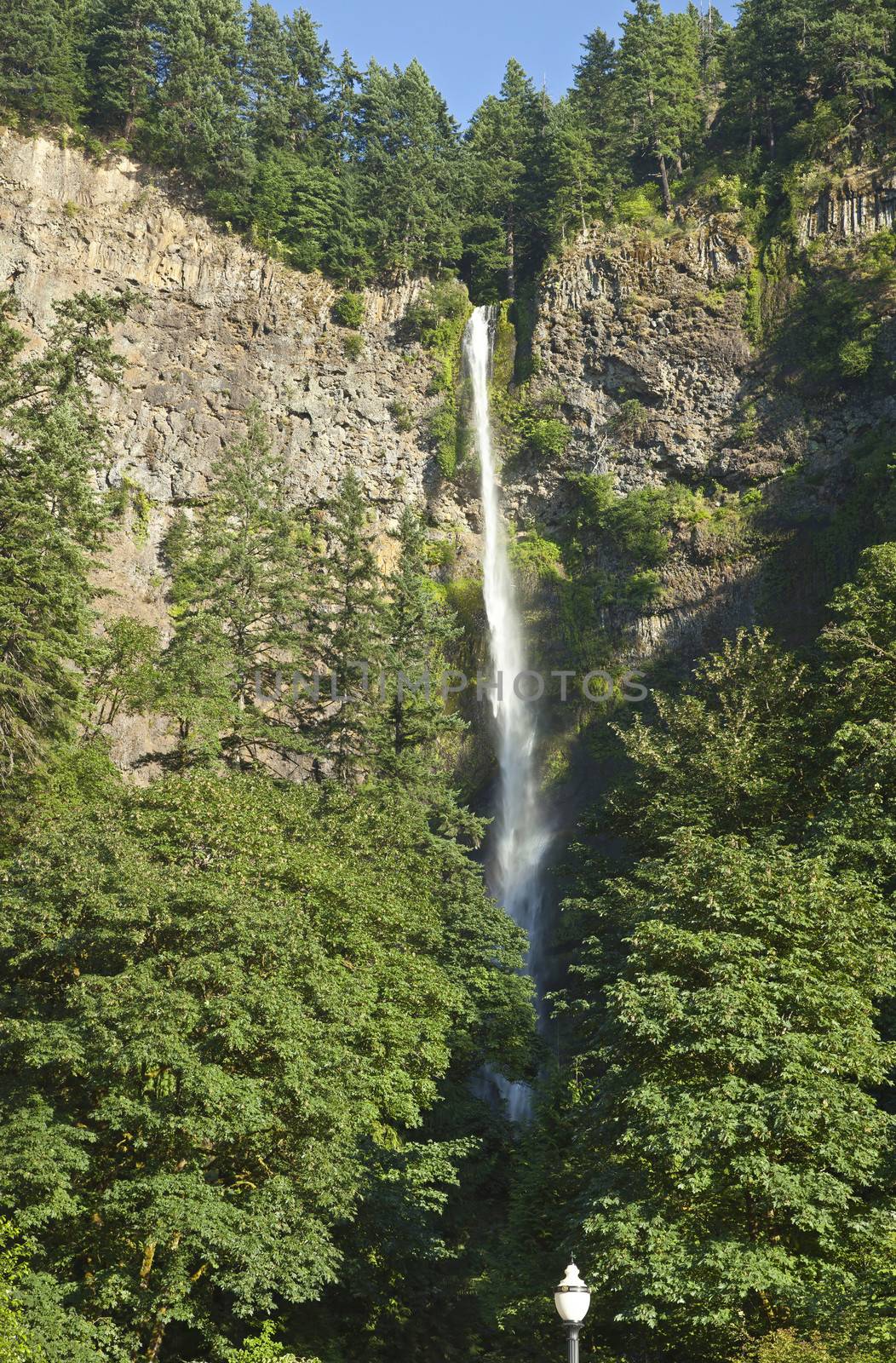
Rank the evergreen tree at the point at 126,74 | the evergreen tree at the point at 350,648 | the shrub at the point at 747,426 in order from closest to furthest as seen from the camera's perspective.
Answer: the evergreen tree at the point at 350,648 → the shrub at the point at 747,426 → the evergreen tree at the point at 126,74

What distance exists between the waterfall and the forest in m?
1.51

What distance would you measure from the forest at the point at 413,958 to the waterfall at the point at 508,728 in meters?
1.51

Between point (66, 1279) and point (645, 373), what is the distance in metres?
39.0

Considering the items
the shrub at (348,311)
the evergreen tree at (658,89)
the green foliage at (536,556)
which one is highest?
the evergreen tree at (658,89)

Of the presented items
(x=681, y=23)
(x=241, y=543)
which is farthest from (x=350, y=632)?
(x=681, y=23)

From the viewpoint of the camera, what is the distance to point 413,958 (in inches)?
890

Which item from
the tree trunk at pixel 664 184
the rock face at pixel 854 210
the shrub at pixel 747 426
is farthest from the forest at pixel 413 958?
the tree trunk at pixel 664 184

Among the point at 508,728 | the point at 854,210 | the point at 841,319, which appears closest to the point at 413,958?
the point at 508,728

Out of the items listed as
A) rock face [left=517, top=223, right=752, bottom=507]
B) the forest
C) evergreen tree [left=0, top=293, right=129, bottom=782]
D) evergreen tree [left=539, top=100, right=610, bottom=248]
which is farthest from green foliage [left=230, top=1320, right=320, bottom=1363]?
evergreen tree [left=539, top=100, right=610, bottom=248]

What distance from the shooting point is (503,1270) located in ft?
62.7

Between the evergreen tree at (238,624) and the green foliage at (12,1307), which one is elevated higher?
the evergreen tree at (238,624)

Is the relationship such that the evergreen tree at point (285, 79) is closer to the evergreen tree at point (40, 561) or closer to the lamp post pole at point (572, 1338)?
the evergreen tree at point (40, 561)

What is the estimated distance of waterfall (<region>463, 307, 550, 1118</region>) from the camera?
128 ft

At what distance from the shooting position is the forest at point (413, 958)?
1490cm
